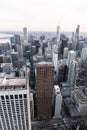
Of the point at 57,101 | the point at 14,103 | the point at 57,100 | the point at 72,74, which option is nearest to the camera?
the point at 14,103

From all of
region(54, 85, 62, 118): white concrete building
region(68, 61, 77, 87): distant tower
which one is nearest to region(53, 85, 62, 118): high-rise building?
region(54, 85, 62, 118): white concrete building

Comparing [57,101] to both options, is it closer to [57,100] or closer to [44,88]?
[57,100]

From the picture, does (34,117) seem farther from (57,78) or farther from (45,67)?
(57,78)

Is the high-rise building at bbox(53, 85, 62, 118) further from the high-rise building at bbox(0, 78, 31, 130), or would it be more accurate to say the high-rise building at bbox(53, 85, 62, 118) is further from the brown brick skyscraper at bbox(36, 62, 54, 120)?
the high-rise building at bbox(0, 78, 31, 130)

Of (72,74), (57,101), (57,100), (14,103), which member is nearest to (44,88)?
(57,100)

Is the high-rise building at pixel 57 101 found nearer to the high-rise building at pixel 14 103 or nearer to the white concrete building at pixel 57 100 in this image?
the white concrete building at pixel 57 100
